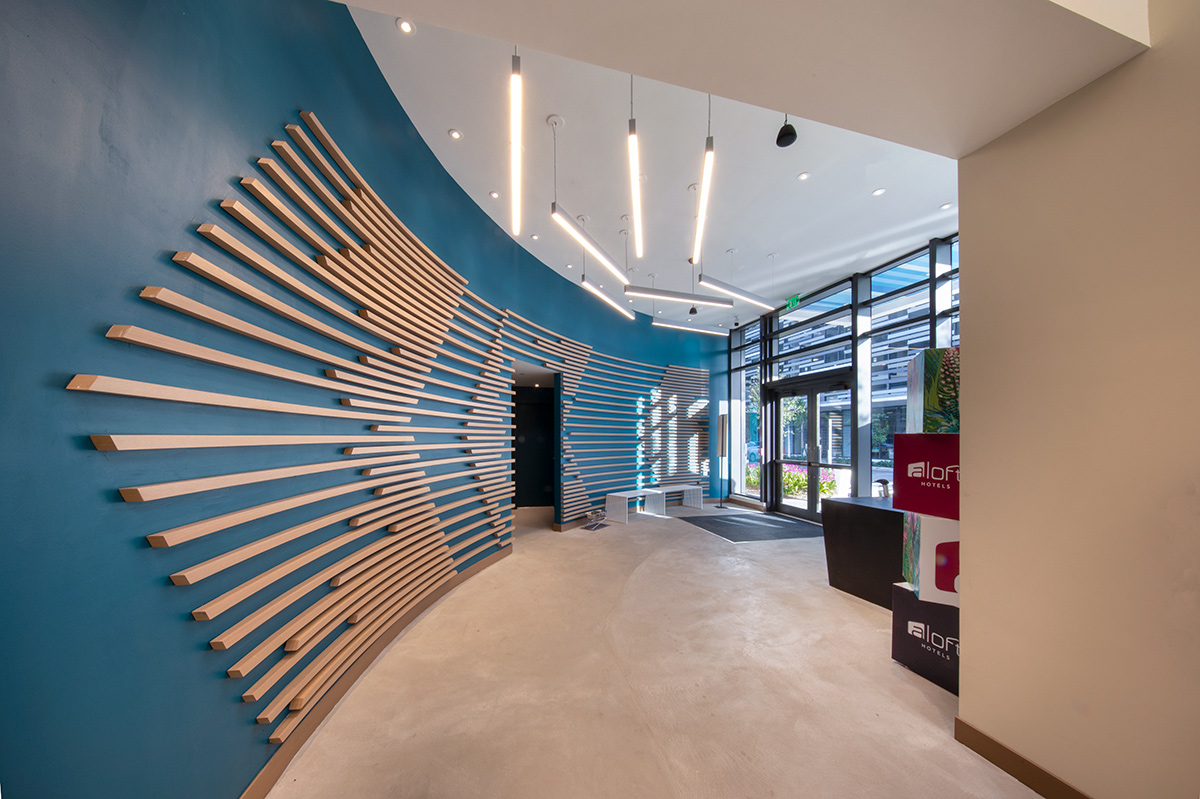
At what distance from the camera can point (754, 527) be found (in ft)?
25.2

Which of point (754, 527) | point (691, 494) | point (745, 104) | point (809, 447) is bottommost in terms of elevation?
point (754, 527)

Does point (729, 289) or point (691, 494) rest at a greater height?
point (729, 289)

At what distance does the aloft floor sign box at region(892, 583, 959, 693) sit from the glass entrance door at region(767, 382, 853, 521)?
4.36 metres

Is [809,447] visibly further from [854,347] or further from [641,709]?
[641,709]

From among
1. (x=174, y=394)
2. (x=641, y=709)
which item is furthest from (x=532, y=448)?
(x=174, y=394)

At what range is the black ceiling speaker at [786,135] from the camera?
11.6 ft

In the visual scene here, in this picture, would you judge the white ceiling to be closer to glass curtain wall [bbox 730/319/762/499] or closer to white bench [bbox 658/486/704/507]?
glass curtain wall [bbox 730/319/762/499]

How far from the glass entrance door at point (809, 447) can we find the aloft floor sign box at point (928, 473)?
486cm

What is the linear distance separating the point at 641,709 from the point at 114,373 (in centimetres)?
288

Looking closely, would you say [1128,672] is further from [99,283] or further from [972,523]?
[99,283]

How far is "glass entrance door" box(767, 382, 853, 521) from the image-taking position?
7.66 m

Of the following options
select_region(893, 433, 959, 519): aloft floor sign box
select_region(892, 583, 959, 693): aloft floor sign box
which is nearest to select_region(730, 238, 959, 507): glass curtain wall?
select_region(892, 583, 959, 693): aloft floor sign box

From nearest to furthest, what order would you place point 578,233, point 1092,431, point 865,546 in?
point 1092,431 < point 578,233 < point 865,546

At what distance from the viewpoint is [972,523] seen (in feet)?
7.64
